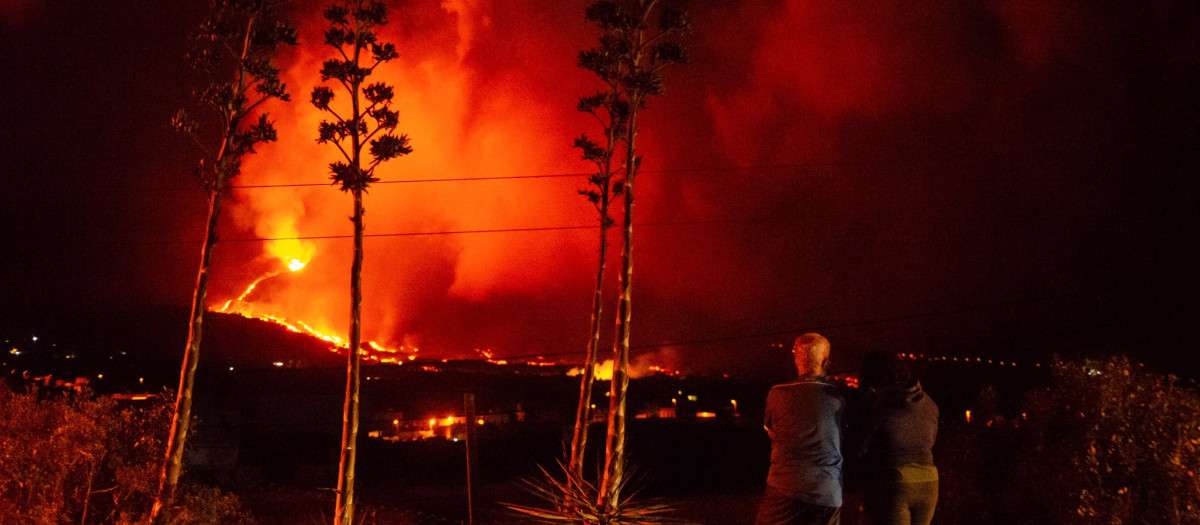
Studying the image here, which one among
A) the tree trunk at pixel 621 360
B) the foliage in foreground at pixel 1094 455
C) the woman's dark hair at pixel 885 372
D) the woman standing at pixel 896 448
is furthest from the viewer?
the tree trunk at pixel 621 360

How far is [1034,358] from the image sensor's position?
45625mm

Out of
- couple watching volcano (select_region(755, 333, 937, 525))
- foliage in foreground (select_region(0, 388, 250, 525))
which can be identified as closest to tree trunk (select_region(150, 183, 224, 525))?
foliage in foreground (select_region(0, 388, 250, 525))

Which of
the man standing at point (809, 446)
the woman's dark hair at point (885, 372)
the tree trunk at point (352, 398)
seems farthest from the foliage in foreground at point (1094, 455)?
the tree trunk at point (352, 398)

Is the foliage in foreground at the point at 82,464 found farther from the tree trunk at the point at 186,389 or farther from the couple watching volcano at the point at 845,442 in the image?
the couple watching volcano at the point at 845,442

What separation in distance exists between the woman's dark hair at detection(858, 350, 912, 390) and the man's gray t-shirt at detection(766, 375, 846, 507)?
719mm

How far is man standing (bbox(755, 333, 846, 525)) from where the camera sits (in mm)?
5426

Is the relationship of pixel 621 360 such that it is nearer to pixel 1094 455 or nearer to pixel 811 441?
pixel 1094 455

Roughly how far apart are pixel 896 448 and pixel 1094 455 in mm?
5163

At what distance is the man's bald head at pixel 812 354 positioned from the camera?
5.57 metres

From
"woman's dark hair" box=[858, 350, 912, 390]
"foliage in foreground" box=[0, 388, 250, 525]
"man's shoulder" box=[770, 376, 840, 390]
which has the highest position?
"woman's dark hair" box=[858, 350, 912, 390]

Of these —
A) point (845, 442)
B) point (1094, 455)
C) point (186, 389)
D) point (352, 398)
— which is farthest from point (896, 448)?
point (186, 389)

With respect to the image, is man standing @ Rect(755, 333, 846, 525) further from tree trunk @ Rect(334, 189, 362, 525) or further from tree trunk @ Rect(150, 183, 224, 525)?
tree trunk @ Rect(150, 183, 224, 525)

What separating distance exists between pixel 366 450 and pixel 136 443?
141ft

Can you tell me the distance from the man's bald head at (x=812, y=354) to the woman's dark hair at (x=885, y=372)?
26.4 inches
